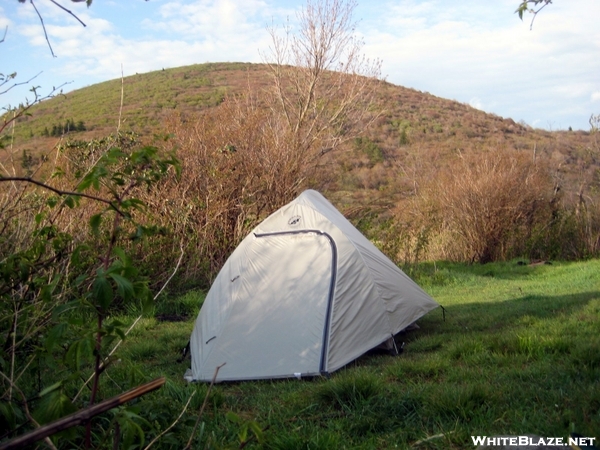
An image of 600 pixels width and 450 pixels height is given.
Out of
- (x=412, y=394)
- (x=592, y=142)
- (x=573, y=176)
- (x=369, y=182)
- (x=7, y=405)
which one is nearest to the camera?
(x=7, y=405)

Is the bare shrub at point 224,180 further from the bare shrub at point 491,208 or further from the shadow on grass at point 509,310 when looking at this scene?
the shadow on grass at point 509,310

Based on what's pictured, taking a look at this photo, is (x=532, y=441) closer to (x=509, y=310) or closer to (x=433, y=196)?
(x=509, y=310)

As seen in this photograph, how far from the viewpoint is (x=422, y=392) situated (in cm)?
431

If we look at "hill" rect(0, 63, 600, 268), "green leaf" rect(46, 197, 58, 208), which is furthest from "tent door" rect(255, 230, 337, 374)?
"green leaf" rect(46, 197, 58, 208)

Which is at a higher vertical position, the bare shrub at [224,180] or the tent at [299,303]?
the bare shrub at [224,180]

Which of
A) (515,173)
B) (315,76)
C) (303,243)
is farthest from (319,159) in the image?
(303,243)

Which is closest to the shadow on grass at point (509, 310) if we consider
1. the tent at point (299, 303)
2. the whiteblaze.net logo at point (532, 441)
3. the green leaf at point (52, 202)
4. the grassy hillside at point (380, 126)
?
the tent at point (299, 303)

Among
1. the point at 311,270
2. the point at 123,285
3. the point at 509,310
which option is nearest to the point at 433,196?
Answer: the point at 509,310

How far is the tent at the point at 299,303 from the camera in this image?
5.70m

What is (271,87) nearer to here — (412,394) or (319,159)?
(319,159)

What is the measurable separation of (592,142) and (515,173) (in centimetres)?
435

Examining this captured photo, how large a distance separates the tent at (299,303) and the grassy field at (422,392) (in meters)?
0.23

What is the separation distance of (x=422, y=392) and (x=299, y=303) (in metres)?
2.00

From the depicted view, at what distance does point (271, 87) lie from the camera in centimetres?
1413
